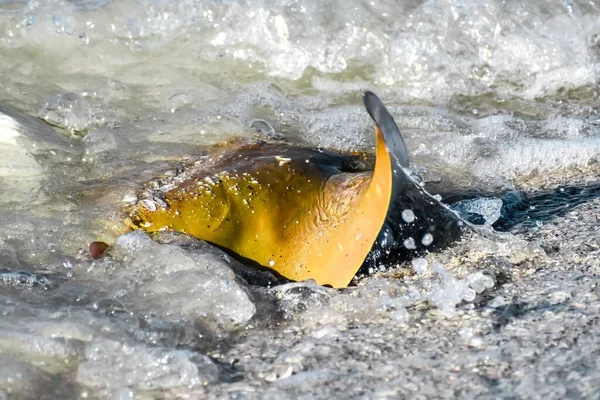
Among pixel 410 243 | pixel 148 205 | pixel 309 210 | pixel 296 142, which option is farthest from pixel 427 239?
pixel 296 142

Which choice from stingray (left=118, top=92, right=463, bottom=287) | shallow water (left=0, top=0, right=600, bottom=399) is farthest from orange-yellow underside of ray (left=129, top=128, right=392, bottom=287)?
shallow water (left=0, top=0, right=600, bottom=399)

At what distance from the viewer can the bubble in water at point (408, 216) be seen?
7.68 ft

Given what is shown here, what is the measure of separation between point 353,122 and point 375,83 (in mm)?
706

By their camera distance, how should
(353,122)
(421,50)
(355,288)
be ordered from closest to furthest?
(355,288)
(353,122)
(421,50)

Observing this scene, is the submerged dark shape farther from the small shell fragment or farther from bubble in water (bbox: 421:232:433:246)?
the small shell fragment

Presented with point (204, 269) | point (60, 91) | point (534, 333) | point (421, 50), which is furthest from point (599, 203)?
point (60, 91)

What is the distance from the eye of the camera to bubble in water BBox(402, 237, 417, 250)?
2401mm

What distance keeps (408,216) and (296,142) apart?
4.22 feet

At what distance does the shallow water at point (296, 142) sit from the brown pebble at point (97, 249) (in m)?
0.05

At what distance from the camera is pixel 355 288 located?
223 cm

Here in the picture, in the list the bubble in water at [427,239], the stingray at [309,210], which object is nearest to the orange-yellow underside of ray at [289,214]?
the stingray at [309,210]

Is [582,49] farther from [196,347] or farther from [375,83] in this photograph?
[196,347]

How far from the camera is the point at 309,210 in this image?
8.48ft

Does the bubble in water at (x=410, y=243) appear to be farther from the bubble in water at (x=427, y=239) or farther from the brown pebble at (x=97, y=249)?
the brown pebble at (x=97, y=249)
